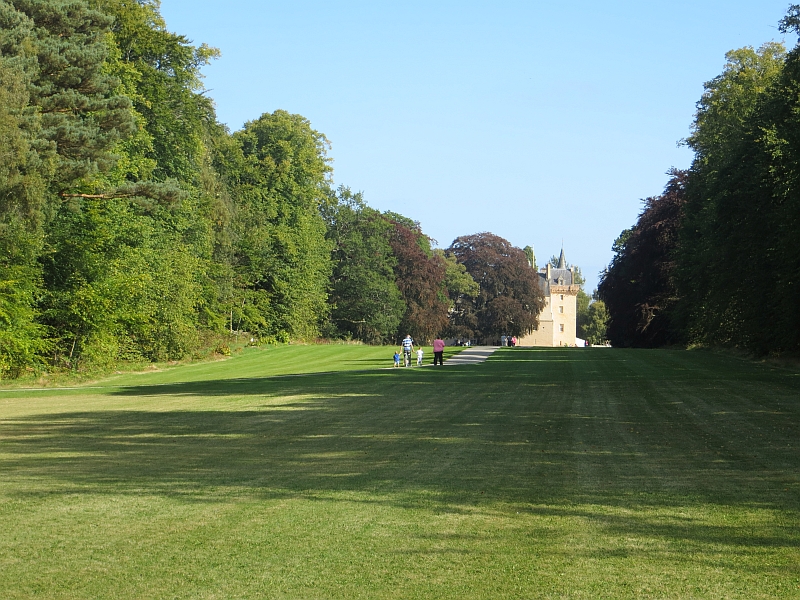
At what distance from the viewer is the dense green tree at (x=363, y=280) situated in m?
81.4

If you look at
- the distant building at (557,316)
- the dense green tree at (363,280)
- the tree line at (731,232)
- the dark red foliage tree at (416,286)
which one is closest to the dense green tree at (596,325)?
the distant building at (557,316)

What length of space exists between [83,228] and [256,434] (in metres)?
23.3

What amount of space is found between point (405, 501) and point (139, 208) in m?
31.0

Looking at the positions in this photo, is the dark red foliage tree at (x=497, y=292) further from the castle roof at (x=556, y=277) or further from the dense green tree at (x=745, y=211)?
the dense green tree at (x=745, y=211)

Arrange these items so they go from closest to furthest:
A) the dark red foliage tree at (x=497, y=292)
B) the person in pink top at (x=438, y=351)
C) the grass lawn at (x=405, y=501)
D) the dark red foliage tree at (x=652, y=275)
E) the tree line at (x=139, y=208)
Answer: the grass lawn at (x=405, y=501) → the tree line at (x=139, y=208) → the person in pink top at (x=438, y=351) → the dark red foliage tree at (x=652, y=275) → the dark red foliage tree at (x=497, y=292)

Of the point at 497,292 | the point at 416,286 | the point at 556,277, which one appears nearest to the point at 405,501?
the point at 416,286

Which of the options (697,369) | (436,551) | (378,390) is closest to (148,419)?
(378,390)

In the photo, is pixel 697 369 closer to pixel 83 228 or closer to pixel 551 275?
pixel 83 228

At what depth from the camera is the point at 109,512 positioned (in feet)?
28.0

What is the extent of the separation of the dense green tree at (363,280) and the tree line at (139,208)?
8.5 inches

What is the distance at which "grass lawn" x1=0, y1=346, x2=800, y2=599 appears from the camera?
20.6 ft

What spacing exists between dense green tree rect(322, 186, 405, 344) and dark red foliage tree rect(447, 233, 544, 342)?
25947 millimetres

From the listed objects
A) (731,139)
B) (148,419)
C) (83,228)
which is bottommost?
(148,419)

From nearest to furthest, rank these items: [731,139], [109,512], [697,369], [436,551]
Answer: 1. [436,551]
2. [109,512]
3. [697,369]
4. [731,139]
